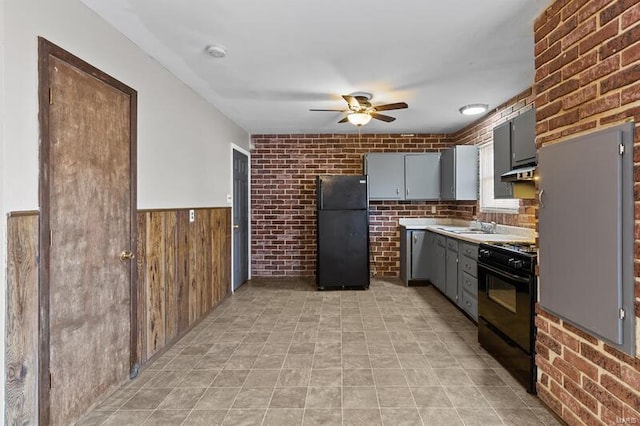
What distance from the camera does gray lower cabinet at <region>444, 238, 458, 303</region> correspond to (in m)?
3.88

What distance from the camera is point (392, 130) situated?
5.29 metres

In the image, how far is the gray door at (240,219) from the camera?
4.79m

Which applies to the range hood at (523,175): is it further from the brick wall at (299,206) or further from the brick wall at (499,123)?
the brick wall at (299,206)

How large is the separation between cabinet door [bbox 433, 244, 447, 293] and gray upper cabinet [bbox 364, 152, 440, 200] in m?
1.04

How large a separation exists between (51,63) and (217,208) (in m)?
2.46

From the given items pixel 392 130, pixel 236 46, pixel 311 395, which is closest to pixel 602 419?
pixel 311 395

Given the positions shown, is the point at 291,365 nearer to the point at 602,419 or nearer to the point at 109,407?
the point at 109,407

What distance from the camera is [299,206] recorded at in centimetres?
554

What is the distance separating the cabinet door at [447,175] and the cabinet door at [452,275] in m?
1.09

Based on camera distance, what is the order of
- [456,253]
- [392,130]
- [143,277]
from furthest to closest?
[392,130] < [456,253] < [143,277]

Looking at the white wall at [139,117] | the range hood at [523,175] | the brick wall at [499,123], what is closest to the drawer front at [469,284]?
the brick wall at [499,123]

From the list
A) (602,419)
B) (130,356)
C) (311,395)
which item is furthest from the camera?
(130,356)

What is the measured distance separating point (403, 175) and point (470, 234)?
5.41 feet

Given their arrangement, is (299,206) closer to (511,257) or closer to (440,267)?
(440,267)
